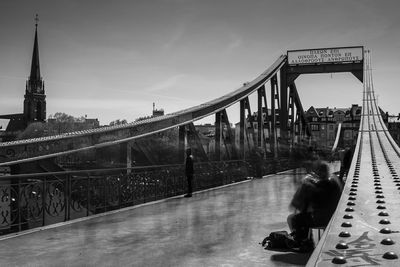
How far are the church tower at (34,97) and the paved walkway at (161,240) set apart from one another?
375 ft

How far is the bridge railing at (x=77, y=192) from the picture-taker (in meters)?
7.45

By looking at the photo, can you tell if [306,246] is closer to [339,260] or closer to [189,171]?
[339,260]

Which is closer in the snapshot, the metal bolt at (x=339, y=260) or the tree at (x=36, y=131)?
the metal bolt at (x=339, y=260)

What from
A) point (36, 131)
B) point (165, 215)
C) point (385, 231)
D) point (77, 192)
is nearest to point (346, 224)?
point (385, 231)

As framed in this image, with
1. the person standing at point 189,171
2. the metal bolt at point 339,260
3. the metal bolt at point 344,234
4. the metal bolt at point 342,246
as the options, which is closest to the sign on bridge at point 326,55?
the person standing at point 189,171

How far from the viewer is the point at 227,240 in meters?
6.24

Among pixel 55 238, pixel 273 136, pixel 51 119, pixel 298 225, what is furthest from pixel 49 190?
pixel 51 119

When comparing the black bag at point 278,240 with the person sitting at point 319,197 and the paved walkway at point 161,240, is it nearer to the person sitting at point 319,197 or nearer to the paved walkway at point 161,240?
the paved walkway at point 161,240

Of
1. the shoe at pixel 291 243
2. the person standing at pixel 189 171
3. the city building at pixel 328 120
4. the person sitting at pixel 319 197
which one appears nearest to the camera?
the person sitting at pixel 319 197

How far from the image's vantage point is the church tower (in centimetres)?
11588

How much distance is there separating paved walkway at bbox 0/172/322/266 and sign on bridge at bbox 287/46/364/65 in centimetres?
2189

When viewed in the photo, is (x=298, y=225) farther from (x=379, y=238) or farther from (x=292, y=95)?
(x=292, y=95)

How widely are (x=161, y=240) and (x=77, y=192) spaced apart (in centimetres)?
340

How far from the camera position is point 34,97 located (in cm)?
11825
